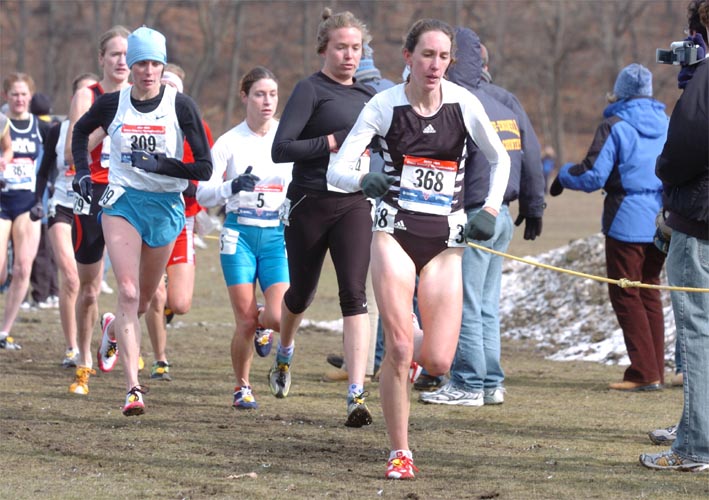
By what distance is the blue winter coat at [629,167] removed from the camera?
32.6ft

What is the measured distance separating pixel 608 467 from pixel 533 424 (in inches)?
58.7

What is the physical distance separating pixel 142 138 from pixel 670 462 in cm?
373

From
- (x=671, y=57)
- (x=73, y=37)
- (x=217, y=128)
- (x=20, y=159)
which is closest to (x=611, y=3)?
(x=217, y=128)

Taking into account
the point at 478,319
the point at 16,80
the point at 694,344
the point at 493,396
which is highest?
the point at 16,80

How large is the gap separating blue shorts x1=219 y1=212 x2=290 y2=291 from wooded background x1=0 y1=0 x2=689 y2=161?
182ft

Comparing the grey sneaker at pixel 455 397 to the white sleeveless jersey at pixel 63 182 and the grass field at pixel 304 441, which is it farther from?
the white sleeveless jersey at pixel 63 182

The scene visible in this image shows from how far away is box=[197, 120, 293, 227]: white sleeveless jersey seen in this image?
335 inches

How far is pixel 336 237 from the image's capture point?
765cm

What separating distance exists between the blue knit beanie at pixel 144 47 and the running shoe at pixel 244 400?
2.23 meters

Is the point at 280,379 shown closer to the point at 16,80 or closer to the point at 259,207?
the point at 259,207

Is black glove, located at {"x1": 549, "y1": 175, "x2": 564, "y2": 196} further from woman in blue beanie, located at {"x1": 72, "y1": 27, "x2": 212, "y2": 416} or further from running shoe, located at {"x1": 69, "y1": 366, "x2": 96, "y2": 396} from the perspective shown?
running shoe, located at {"x1": 69, "y1": 366, "x2": 96, "y2": 396}

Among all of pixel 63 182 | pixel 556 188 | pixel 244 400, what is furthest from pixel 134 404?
pixel 556 188

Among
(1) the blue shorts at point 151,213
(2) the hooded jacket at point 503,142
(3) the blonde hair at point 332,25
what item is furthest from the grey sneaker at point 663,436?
(1) the blue shorts at point 151,213

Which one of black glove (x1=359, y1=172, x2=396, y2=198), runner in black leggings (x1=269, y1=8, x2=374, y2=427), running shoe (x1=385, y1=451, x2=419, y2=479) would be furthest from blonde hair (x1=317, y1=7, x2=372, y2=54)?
running shoe (x1=385, y1=451, x2=419, y2=479)
